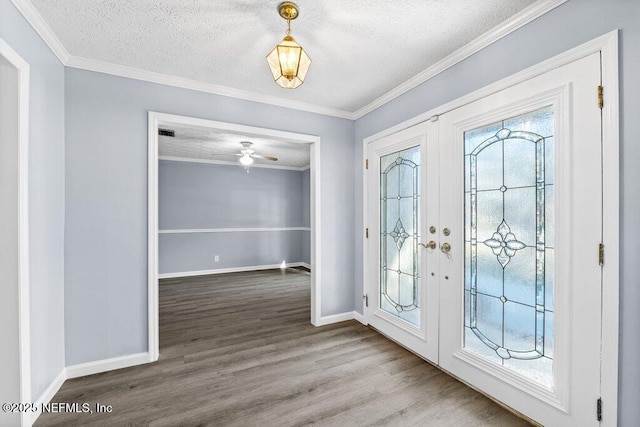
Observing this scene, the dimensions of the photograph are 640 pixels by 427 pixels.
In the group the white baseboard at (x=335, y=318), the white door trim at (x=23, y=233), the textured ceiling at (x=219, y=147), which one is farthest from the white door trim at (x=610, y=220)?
the textured ceiling at (x=219, y=147)

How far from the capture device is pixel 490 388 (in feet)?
6.43

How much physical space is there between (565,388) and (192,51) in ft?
11.1

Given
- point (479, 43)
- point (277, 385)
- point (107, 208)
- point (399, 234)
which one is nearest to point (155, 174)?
point (107, 208)

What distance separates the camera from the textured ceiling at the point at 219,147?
4.50m

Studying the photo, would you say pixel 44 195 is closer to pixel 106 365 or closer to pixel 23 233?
pixel 23 233

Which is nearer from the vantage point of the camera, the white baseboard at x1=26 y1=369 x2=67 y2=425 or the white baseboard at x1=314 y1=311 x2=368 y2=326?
the white baseboard at x1=26 y1=369 x2=67 y2=425

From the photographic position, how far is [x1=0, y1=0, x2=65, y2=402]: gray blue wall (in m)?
1.74

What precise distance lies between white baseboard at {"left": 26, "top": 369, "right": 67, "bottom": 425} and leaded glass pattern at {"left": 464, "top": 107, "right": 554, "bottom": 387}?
300cm

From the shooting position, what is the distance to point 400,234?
9.32 feet

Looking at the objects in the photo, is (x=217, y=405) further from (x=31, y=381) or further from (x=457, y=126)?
(x=457, y=126)

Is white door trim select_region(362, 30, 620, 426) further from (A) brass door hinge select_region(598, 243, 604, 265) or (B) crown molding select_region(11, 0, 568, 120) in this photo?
(B) crown molding select_region(11, 0, 568, 120)

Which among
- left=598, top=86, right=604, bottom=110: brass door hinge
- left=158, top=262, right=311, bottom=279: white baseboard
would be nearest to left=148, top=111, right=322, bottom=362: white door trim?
left=598, top=86, right=604, bottom=110: brass door hinge

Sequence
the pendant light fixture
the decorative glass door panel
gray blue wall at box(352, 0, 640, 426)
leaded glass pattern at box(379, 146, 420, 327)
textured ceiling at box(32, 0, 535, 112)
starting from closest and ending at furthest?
gray blue wall at box(352, 0, 640, 426), the decorative glass door panel, the pendant light fixture, textured ceiling at box(32, 0, 535, 112), leaded glass pattern at box(379, 146, 420, 327)

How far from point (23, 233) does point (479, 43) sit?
3.24 m
